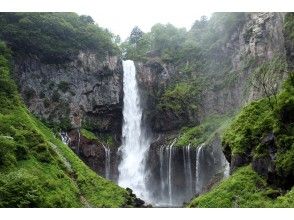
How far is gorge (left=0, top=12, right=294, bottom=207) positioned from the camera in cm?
3397

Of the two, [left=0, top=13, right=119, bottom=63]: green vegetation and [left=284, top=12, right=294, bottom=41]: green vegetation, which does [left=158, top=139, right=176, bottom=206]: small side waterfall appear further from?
[left=284, top=12, right=294, bottom=41]: green vegetation

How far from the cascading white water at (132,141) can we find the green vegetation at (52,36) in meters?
3.96

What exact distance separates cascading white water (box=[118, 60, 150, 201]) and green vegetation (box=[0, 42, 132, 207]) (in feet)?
30.4

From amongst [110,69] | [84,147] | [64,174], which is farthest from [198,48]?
[64,174]

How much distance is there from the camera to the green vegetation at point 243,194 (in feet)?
70.1

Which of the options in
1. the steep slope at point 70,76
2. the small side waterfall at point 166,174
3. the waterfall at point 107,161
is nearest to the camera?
the small side waterfall at point 166,174

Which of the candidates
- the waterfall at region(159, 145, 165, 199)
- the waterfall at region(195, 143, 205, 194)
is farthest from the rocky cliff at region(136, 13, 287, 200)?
the waterfall at region(195, 143, 205, 194)

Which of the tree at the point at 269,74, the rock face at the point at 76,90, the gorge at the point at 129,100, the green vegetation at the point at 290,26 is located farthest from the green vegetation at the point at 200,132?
the green vegetation at the point at 290,26

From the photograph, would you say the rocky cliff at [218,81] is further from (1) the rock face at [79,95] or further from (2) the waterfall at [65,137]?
(2) the waterfall at [65,137]

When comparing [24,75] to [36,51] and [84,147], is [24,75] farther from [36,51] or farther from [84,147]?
[84,147]

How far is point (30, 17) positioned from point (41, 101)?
27.5 ft

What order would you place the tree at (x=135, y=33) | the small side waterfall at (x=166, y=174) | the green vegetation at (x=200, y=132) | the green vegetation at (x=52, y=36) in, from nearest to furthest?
the small side waterfall at (x=166, y=174)
the green vegetation at (x=200, y=132)
the green vegetation at (x=52, y=36)
the tree at (x=135, y=33)

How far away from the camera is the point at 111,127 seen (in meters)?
48.4

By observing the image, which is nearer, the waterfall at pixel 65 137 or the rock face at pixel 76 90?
the waterfall at pixel 65 137
